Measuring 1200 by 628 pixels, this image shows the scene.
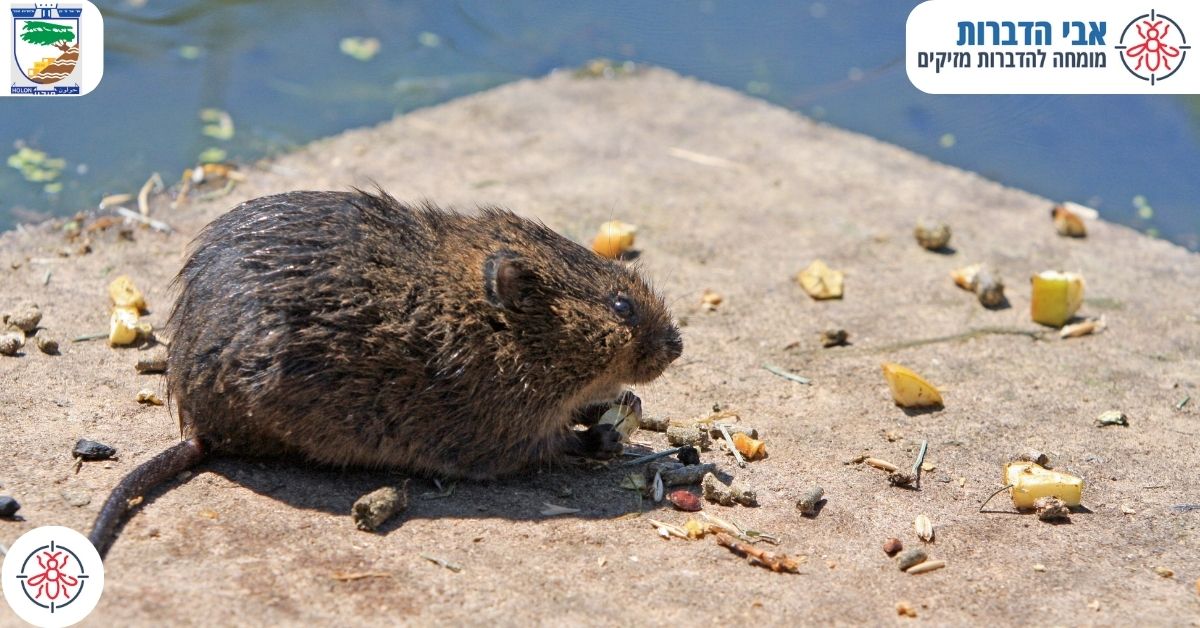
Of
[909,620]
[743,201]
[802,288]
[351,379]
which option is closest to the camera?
[909,620]

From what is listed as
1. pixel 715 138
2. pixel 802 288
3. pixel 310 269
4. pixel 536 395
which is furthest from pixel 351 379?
pixel 715 138

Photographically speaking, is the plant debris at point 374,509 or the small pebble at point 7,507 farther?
the plant debris at point 374,509

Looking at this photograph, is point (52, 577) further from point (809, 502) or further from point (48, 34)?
point (48, 34)

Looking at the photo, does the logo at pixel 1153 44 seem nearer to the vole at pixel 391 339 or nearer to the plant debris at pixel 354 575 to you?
the vole at pixel 391 339

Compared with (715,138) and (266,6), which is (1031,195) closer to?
(715,138)

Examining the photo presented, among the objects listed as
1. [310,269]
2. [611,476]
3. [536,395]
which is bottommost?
[611,476]

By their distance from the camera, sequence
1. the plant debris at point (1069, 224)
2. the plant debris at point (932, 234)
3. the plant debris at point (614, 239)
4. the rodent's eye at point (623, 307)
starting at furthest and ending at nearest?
the plant debris at point (1069, 224) → the plant debris at point (932, 234) → the plant debris at point (614, 239) → the rodent's eye at point (623, 307)

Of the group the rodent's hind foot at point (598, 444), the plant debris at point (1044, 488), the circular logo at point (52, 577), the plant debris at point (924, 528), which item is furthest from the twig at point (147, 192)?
the plant debris at point (1044, 488)

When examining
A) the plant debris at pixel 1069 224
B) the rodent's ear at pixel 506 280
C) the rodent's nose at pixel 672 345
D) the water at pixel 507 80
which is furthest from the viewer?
the water at pixel 507 80
